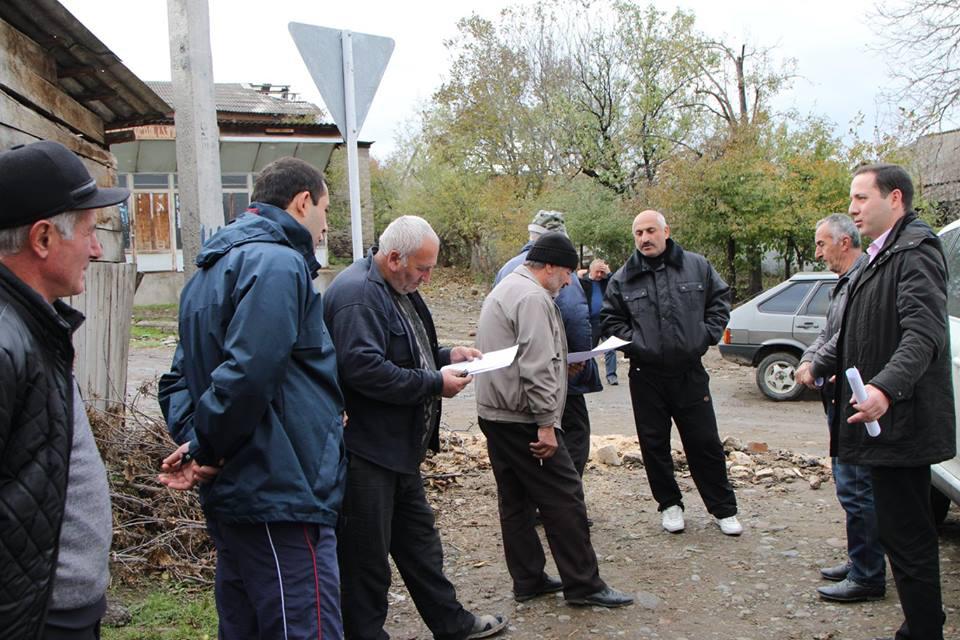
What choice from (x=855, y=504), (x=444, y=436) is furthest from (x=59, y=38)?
(x=855, y=504)

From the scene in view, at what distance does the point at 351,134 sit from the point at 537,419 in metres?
1.90

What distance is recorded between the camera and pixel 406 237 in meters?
3.40

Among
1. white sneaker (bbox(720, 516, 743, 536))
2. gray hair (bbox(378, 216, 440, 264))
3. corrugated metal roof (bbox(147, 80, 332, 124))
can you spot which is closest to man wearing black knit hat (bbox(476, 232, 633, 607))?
gray hair (bbox(378, 216, 440, 264))

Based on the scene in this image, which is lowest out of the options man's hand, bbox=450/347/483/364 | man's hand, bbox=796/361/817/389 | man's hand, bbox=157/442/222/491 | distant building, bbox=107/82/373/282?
man's hand, bbox=157/442/222/491

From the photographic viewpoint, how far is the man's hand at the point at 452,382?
11.0 feet

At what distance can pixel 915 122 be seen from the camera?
15961 mm

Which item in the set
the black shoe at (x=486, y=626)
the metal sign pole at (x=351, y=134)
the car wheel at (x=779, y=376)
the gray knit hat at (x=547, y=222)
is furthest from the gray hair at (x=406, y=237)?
the car wheel at (x=779, y=376)

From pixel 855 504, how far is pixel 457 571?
2.20m

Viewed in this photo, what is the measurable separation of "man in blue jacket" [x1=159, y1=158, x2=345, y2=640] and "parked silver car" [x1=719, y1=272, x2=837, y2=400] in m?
9.05

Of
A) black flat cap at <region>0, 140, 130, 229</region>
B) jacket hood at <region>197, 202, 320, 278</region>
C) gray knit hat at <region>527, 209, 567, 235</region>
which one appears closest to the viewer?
black flat cap at <region>0, 140, 130, 229</region>

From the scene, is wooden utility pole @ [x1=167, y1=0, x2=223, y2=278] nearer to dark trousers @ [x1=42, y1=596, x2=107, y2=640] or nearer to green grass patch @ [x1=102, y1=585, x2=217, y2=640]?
green grass patch @ [x1=102, y1=585, x2=217, y2=640]

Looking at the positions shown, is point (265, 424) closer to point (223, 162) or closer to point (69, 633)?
point (69, 633)

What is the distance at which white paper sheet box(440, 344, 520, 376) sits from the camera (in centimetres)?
345

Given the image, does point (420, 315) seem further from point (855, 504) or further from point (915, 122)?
point (915, 122)
